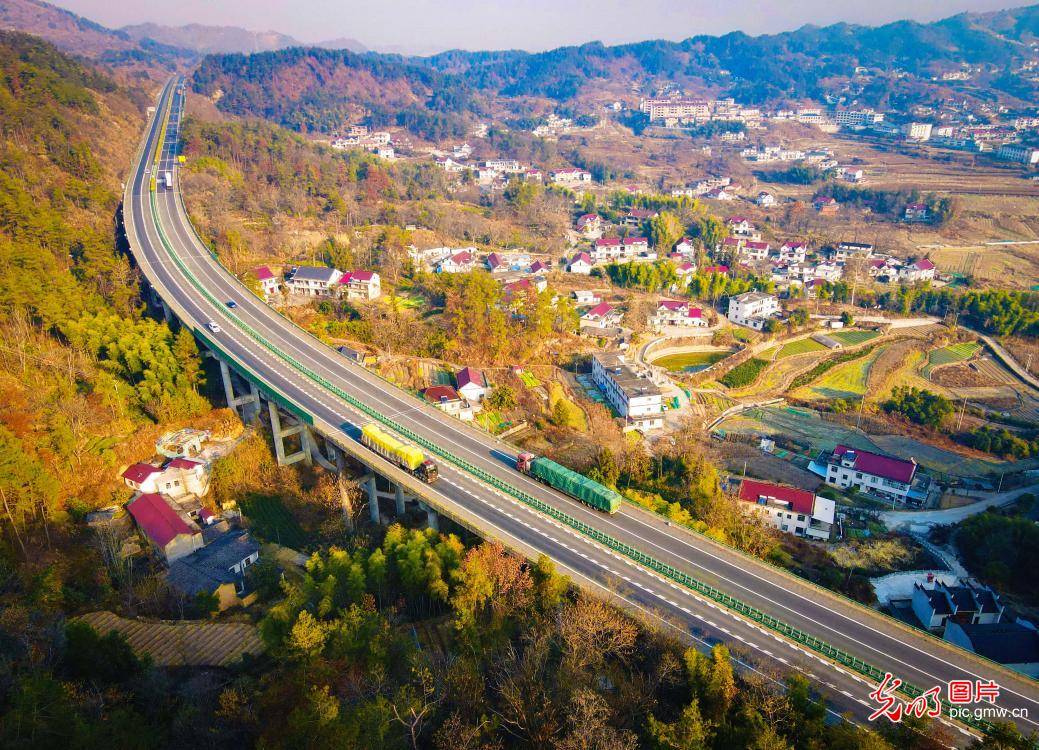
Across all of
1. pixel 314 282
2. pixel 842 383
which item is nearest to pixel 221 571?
pixel 314 282

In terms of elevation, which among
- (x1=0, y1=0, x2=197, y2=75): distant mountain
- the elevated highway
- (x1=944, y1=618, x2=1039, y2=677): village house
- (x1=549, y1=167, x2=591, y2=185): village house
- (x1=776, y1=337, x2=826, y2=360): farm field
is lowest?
(x1=776, y1=337, x2=826, y2=360): farm field

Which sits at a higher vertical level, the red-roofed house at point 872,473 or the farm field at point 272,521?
the farm field at point 272,521

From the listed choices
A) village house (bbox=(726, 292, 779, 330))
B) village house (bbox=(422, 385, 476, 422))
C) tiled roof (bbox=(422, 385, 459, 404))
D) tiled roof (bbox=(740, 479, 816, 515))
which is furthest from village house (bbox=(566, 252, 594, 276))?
tiled roof (bbox=(740, 479, 816, 515))

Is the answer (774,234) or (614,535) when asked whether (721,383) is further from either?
(774,234)

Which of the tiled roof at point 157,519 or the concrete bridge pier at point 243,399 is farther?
the concrete bridge pier at point 243,399

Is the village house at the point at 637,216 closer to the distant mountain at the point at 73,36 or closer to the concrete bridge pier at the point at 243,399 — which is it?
the concrete bridge pier at the point at 243,399

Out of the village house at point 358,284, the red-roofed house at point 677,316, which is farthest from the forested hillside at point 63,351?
the red-roofed house at point 677,316

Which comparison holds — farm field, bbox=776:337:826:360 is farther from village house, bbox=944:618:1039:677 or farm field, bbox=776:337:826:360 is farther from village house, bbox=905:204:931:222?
village house, bbox=905:204:931:222
